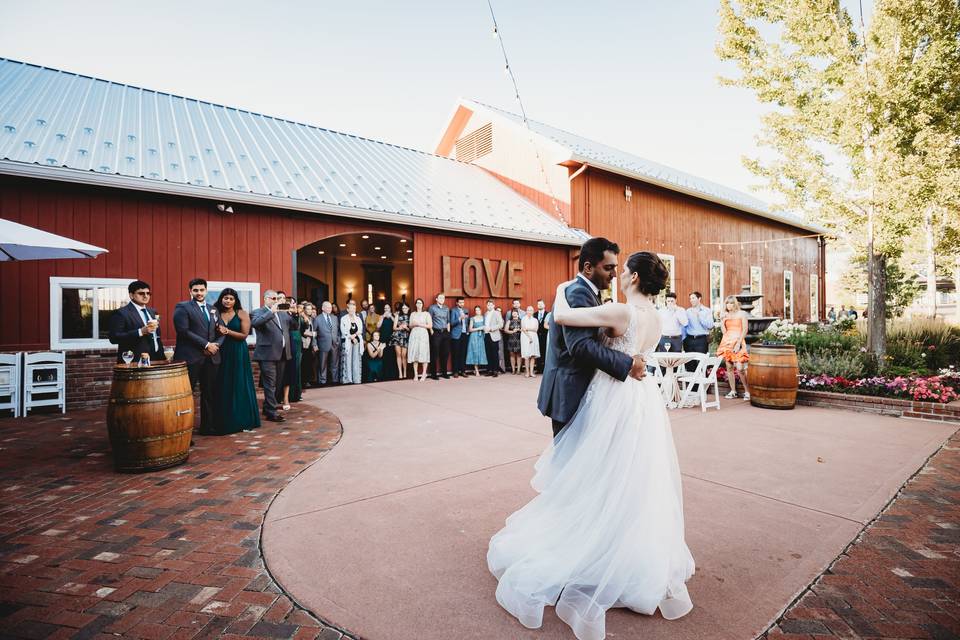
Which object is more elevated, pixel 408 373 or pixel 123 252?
pixel 123 252

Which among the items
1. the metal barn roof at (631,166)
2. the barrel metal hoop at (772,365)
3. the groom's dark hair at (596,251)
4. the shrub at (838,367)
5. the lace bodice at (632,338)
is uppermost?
the metal barn roof at (631,166)

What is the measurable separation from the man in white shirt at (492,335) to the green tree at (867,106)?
690cm

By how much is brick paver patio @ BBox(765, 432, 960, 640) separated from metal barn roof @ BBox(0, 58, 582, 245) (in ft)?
30.2

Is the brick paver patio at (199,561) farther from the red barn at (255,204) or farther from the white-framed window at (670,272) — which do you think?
the white-framed window at (670,272)

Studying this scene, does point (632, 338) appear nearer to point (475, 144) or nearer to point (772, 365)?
point (772, 365)

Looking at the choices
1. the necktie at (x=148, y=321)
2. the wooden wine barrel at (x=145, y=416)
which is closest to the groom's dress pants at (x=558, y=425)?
the wooden wine barrel at (x=145, y=416)

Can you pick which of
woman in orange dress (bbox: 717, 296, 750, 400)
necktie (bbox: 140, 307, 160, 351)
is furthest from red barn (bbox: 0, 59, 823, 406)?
woman in orange dress (bbox: 717, 296, 750, 400)

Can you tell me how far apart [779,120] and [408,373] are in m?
9.68

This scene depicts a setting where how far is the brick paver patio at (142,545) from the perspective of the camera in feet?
7.14

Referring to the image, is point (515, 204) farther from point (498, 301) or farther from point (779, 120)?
point (779, 120)

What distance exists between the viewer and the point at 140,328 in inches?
219

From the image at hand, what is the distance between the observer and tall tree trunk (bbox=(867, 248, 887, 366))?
28.3 ft

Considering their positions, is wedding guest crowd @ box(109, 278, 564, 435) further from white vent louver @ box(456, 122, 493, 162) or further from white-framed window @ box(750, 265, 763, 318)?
white-framed window @ box(750, 265, 763, 318)

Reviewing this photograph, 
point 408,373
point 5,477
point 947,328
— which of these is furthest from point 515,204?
point 5,477
